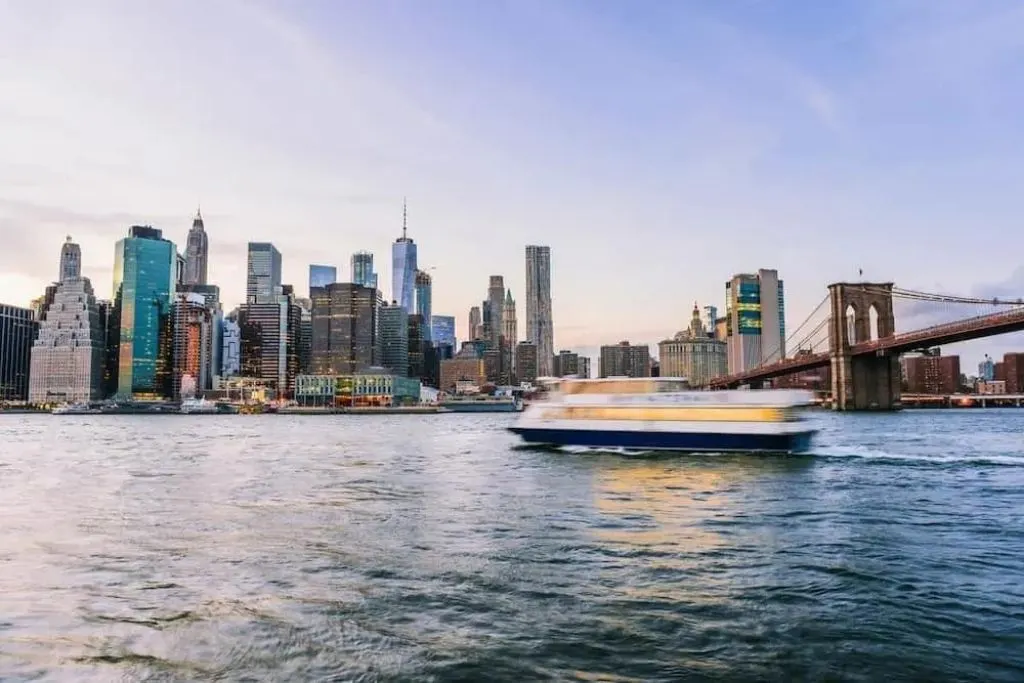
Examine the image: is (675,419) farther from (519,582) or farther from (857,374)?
(857,374)

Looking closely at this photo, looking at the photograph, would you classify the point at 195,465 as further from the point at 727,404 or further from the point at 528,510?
the point at 727,404

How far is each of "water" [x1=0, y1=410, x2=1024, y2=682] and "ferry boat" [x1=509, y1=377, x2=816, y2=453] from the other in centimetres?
1197

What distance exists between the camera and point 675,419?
4059 centimetres

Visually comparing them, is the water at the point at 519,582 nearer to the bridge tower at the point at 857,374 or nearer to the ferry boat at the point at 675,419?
the ferry boat at the point at 675,419

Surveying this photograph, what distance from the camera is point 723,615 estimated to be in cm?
1029

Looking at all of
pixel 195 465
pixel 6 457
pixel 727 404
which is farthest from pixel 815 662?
pixel 6 457

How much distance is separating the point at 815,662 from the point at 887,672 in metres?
0.72

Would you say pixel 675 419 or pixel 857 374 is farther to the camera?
pixel 857 374

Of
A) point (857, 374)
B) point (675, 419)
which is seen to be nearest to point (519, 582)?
point (675, 419)

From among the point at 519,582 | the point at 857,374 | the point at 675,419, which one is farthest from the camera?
the point at 857,374

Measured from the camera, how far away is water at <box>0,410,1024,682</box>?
28.4 ft

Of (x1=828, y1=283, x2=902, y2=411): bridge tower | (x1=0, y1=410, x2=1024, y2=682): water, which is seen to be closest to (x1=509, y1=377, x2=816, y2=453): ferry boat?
(x1=0, y1=410, x2=1024, y2=682): water

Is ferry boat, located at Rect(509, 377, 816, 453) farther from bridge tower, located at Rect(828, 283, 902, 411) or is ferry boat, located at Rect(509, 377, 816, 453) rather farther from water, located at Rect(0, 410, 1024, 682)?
bridge tower, located at Rect(828, 283, 902, 411)

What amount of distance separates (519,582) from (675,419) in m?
29.6
